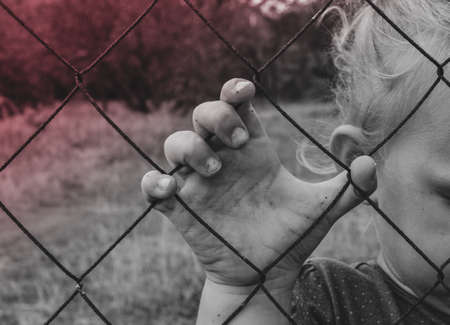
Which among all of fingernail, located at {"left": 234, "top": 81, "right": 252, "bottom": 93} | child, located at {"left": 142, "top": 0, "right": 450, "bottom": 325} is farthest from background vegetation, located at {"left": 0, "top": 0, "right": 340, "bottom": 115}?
fingernail, located at {"left": 234, "top": 81, "right": 252, "bottom": 93}

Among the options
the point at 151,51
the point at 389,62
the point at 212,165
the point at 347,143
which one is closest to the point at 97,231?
the point at 347,143

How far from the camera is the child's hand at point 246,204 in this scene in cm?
93

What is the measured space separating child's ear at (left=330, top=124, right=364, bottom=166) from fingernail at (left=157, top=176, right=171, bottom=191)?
1.90 ft

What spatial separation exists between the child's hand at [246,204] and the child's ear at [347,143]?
1.19 ft

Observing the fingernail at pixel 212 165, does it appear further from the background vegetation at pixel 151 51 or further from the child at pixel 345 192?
the background vegetation at pixel 151 51

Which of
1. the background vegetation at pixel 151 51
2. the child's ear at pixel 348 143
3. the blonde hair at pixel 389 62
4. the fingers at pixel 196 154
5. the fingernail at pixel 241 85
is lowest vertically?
the child's ear at pixel 348 143

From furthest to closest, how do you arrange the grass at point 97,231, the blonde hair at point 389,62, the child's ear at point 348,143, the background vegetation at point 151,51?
the background vegetation at point 151,51, the grass at point 97,231, the child's ear at point 348,143, the blonde hair at point 389,62

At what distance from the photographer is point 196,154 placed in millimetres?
896

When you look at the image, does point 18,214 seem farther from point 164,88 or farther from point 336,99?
point 164,88

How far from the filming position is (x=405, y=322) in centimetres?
125

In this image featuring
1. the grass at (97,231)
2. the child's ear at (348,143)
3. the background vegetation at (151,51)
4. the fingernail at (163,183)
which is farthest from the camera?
the background vegetation at (151,51)

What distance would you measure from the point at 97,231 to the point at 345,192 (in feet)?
7.83

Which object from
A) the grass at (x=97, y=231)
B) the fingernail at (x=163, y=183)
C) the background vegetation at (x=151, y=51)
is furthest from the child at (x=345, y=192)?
the background vegetation at (x=151, y=51)

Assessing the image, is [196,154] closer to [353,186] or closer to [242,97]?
[242,97]
